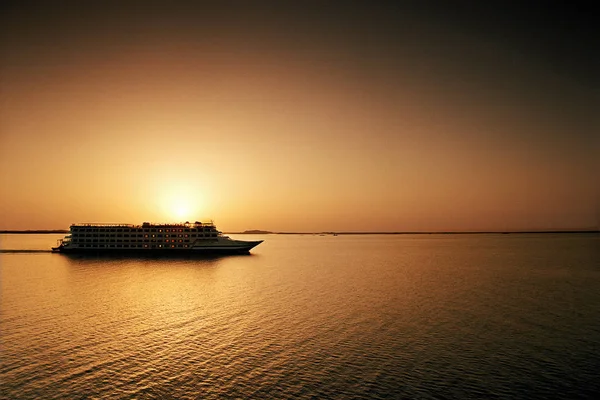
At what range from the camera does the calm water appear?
83.3 ft

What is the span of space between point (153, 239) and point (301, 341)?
121 metres

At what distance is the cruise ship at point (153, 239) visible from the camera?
141m

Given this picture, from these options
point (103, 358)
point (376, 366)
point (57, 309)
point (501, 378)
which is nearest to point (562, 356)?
point (501, 378)

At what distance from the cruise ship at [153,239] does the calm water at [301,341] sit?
71.5 meters

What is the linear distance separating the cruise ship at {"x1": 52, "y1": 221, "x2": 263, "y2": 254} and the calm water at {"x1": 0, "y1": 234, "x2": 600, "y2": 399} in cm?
7154

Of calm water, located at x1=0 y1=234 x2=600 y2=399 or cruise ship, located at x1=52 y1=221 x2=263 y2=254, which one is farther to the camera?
cruise ship, located at x1=52 y1=221 x2=263 y2=254

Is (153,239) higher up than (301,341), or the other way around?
(153,239)

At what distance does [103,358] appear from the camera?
101ft

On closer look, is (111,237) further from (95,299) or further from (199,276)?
(95,299)

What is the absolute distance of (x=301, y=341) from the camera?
35.6m

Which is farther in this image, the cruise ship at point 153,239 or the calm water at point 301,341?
the cruise ship at point 153,239

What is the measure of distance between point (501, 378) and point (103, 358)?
2951 centimetres

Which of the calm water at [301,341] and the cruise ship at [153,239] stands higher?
the cruise ship at [153,239]

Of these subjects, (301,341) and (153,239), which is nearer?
(301,341)
